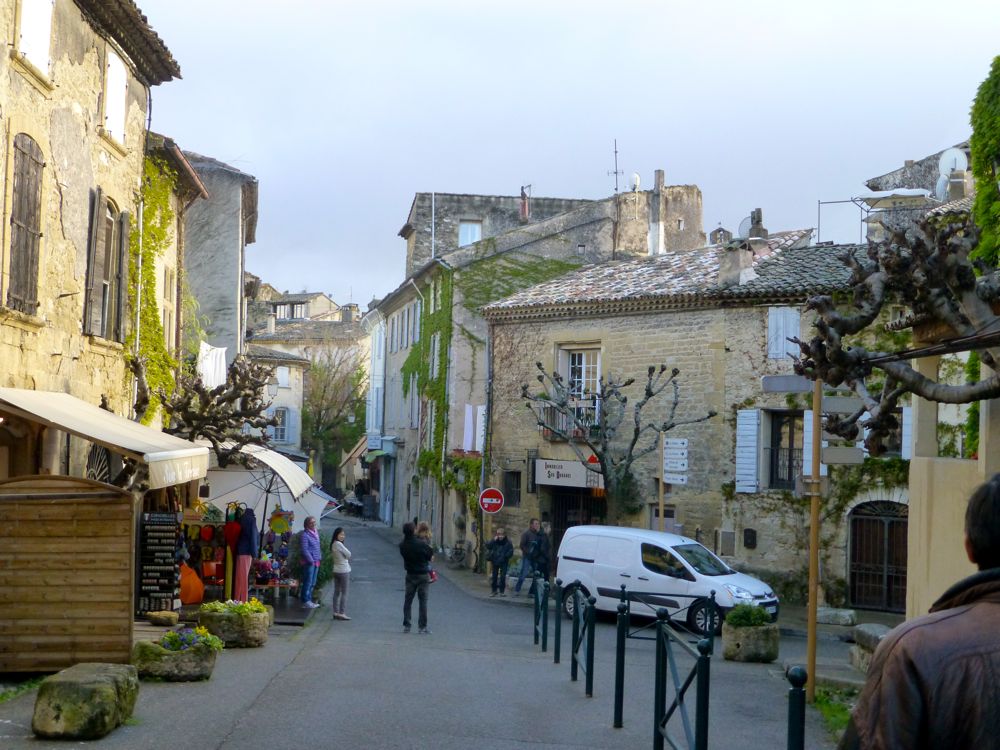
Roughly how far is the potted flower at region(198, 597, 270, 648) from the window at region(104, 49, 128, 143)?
6485 millimetres

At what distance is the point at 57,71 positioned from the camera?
44.0 ft

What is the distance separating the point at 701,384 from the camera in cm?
2564

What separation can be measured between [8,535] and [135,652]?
1518 mm

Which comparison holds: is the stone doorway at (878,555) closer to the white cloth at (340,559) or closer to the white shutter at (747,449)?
the white shutter at (747,449)

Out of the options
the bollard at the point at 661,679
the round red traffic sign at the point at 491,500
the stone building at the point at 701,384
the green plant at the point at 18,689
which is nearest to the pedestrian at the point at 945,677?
the bollard at the point at 661,679

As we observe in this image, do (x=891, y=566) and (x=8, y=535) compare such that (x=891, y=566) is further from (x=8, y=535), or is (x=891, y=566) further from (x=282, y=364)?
(x=282, y=364)

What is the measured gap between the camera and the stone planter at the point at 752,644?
49.0ft

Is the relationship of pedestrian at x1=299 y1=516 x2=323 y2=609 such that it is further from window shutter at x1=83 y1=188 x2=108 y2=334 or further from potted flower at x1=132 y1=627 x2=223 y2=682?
potted flower at x1=132 y1=627 x2=223 y2=682

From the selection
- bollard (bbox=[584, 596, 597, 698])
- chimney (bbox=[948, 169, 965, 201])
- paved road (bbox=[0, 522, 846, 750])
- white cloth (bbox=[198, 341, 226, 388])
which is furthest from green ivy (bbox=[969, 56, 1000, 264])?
chimney (bbox=[948, 169, 965, 201])

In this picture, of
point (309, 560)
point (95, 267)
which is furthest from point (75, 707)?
point (309, 560)

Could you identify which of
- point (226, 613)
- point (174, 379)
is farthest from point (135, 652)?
point (174, 379)

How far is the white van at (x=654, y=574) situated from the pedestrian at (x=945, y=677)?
15.1 meters

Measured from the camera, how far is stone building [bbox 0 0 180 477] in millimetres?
12086

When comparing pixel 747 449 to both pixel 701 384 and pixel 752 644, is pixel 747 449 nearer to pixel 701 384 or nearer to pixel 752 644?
pixel 701 384
